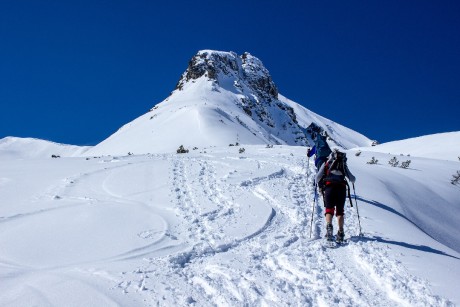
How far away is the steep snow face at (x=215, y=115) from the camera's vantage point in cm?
4472

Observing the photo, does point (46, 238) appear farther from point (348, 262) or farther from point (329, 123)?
point (329, 123)

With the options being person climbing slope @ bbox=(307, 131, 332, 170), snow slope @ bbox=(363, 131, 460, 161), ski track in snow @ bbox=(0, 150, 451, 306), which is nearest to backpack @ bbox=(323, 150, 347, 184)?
ski track in snow @ bbox=(0, 150, 451, 306)

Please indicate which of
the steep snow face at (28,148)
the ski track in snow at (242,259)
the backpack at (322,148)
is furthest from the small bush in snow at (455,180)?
the steep snow face at (28,148)

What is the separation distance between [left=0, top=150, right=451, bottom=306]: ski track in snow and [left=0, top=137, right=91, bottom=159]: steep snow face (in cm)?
11703

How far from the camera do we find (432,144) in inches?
1185

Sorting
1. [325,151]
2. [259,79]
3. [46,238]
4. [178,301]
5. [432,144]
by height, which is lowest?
[178,301]

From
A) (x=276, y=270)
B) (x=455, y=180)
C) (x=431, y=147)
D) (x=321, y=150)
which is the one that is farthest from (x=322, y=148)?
(x=431, y=147)

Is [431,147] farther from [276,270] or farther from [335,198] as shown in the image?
[276,270]

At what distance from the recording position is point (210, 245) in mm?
6312

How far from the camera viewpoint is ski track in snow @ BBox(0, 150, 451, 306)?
4570mm

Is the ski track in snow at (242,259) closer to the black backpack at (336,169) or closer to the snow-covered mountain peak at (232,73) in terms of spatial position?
the black backpack at (336,169)

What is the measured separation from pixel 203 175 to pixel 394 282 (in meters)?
8.71

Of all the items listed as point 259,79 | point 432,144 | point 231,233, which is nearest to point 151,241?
point 231,233

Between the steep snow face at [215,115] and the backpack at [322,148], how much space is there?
2721cm
